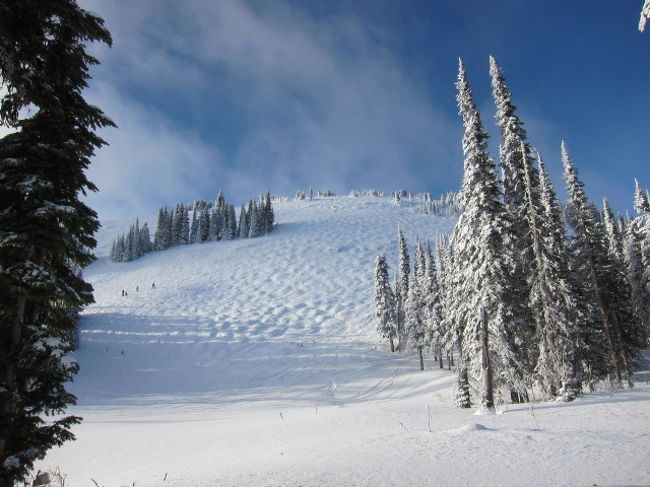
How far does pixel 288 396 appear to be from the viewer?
41.8 metres

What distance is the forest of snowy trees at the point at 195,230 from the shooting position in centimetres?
11816

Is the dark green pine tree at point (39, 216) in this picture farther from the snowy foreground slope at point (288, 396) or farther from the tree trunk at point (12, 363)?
the snowy foreground slope at point (288, 396)

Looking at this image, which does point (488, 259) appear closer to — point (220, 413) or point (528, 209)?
point (528, 209)

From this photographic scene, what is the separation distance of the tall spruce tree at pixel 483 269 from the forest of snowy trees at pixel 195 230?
10209 cm

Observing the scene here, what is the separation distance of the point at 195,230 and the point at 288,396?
9864 cm

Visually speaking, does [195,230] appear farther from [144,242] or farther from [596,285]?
[596,285]

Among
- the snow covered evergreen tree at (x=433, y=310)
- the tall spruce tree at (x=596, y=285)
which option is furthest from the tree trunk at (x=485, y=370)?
the snow covered evergreen tree at (x=433, y=310)

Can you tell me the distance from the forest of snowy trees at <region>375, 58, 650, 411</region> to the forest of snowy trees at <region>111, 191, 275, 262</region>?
9991cm

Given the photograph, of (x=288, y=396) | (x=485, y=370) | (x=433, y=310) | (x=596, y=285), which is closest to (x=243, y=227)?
(x=433, y=310)

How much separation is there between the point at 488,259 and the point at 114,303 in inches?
2877

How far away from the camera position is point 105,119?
9180mm

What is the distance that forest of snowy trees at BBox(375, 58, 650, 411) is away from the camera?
2059 centimetres

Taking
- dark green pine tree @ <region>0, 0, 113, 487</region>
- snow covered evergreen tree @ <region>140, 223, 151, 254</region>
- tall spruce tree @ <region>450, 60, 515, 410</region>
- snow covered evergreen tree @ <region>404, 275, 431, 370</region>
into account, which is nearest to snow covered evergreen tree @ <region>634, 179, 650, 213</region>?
tall spruce tree @ <region>450, 60, 515, 410</region>

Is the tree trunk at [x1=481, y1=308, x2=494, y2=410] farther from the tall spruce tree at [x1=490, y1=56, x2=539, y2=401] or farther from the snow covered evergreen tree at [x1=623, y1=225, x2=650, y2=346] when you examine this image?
the snow covered evergreen tree at [x1=623, y1=225, x2=650, y2=346]
